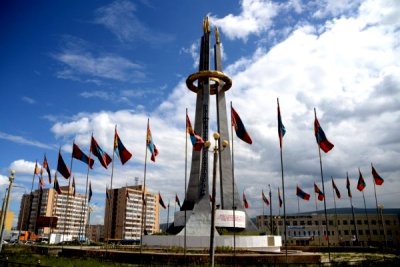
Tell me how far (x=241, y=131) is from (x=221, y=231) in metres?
15.0

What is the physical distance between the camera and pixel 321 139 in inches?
917

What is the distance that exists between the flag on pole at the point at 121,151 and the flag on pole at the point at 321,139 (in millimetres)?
13807

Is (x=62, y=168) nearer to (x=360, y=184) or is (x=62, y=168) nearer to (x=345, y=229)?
(x=360, y=184)

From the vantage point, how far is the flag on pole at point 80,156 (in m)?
29.6

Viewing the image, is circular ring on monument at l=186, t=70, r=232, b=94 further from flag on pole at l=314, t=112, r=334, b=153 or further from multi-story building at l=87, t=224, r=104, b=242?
multi-story building at l=87, t=224, r=104, b=242

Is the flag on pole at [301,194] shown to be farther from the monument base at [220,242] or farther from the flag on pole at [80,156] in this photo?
the flag on pole at [80,156]

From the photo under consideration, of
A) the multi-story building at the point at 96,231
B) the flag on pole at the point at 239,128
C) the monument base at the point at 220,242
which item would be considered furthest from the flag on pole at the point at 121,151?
the multi-story building at the point at 96,231

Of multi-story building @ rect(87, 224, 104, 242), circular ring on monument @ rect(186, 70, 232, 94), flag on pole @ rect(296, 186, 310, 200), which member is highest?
circular ring on monument @ rect(186, 70, 232, 94)

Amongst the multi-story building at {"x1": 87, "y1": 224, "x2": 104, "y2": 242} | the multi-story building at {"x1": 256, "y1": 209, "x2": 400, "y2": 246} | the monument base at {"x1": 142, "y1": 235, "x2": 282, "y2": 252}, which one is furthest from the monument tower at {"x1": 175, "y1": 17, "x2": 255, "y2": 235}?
the multi-story building at {"x1": 87, "y1": 224, "x2": 104, "y2": 242}

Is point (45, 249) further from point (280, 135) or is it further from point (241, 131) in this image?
point (280, 135)

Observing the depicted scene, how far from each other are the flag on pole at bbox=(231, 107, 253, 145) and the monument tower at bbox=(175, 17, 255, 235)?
518 inches

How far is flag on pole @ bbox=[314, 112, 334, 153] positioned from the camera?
2281cm

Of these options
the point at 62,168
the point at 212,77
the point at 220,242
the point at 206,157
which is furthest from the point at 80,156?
the point at 212,77

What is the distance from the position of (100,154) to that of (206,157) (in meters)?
16.1
